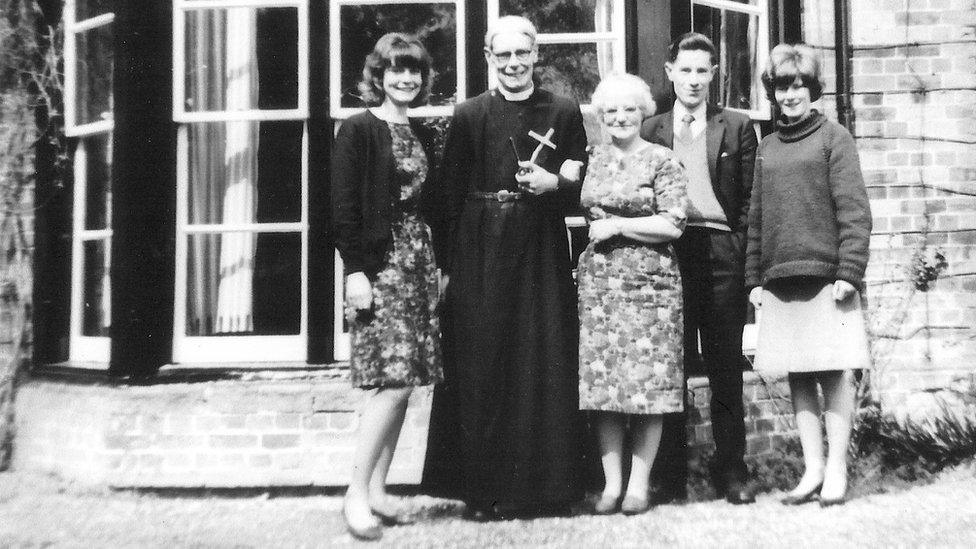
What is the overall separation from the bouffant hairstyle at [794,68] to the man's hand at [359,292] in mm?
1838

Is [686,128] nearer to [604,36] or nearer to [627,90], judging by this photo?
[627,90]

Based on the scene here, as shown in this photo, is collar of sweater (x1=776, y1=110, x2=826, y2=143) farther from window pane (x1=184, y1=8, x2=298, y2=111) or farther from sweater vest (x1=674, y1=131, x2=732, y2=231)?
window pane (x1=184, y1=8, x2=298, y2=111)

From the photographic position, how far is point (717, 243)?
3879 millimetres

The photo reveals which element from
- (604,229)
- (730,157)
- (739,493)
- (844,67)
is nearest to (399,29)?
(604,229)

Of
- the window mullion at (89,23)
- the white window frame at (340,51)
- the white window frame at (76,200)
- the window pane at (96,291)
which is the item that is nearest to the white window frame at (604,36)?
the white window frame at (340,51)

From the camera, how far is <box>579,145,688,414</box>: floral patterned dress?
3.60 metres

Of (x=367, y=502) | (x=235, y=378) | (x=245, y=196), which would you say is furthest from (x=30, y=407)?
(x=367, y=502)

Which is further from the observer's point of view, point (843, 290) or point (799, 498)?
point (799, 498)

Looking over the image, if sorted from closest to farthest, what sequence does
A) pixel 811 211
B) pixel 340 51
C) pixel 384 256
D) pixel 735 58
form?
pixel 384 256 → pixel 811 211 → pixel 340 51 → pixel 735 58

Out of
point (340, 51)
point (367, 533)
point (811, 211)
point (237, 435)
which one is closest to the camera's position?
point (367, 533)

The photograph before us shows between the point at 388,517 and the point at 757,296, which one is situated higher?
the point at 757,296

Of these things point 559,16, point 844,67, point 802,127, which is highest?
point 559,16

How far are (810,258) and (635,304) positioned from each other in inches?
28.6

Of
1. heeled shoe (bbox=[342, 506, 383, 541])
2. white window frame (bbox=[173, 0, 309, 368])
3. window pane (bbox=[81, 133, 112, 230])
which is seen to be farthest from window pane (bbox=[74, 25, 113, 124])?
heeled shoe (bbox=[342, 506, 383, 541])
